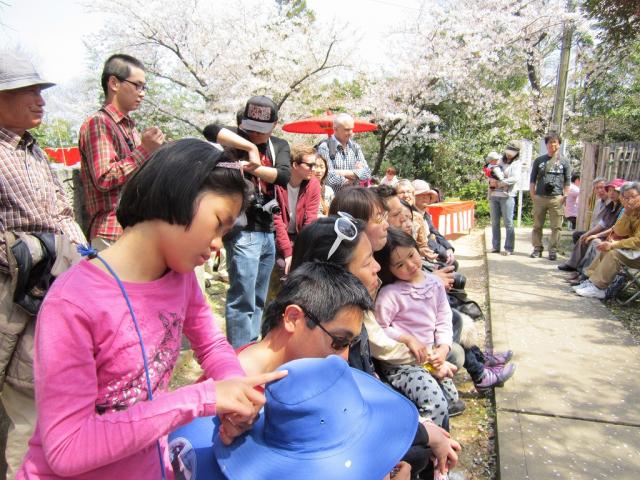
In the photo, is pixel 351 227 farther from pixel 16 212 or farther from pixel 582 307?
pixel 582 307

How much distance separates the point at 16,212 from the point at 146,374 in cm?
110

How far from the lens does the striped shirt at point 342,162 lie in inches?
186

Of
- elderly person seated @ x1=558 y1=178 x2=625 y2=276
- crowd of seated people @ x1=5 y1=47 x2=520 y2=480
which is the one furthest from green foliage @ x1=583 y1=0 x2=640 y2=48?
crowd of seated people @ x1=5 y1=47 x2=520 y2=480

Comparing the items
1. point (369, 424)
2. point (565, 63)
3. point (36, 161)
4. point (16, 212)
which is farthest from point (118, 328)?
point (565, 63)

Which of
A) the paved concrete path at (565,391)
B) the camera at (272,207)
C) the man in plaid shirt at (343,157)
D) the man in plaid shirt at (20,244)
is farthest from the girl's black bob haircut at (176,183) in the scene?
the man in plaid shirt at (343,157)

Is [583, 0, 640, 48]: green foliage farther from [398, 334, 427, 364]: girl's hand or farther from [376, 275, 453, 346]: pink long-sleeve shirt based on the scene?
[398, 334, 427, 364]: girl's hand

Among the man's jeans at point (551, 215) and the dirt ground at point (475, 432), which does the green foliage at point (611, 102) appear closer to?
the man's jeans at point (551, 215)

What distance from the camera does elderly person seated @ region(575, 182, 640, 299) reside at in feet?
16.0

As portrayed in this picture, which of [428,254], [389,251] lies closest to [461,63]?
[428,254]

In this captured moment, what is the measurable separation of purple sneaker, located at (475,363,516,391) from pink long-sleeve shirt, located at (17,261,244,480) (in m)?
2.47

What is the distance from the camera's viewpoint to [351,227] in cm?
199

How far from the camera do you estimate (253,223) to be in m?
2.90

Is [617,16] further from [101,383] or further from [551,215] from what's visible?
[101,383]

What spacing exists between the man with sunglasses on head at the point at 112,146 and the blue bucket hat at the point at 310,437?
132 cm
